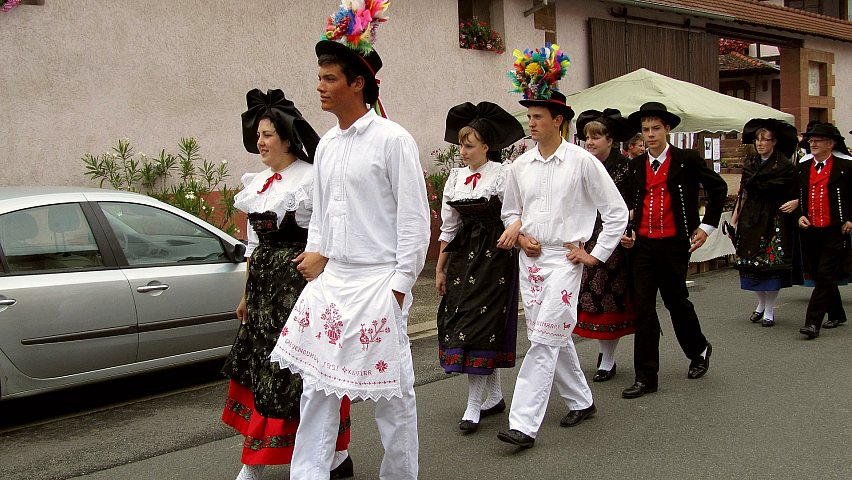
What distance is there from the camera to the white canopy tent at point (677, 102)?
37.6ft

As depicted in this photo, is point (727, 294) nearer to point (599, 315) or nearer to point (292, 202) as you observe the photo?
Result: point (599, 315)

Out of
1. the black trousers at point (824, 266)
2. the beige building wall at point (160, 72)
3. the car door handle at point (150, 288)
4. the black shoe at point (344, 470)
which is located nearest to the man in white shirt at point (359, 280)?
the black shoe at point (344, 470)

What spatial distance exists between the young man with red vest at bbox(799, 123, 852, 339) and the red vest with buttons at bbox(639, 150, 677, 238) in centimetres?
259

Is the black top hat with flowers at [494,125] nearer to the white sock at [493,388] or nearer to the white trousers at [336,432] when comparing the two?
the white sock at [493,388]

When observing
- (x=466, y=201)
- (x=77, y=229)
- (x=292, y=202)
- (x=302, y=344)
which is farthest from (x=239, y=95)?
(x=302, y=344)

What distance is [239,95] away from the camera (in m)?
10.9

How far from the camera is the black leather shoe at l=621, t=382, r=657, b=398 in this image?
5.87 metres

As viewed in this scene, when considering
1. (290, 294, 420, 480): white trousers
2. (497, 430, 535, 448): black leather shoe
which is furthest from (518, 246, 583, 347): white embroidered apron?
(290, 294, 420, 480): white trousers

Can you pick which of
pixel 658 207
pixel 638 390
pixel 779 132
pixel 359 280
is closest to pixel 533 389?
pixel 638 390

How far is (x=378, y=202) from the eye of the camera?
11.8ft

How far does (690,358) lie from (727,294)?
14.5ft

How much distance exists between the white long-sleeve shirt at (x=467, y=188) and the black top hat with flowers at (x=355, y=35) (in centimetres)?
175

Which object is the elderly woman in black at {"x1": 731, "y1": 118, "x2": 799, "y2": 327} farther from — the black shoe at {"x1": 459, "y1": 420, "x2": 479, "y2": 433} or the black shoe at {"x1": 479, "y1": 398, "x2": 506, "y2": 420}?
the black shoe at {"x1": 459, "y1": 420, "x2": 479, "y2": 433}

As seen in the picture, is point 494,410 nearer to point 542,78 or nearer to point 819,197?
point 542,78
